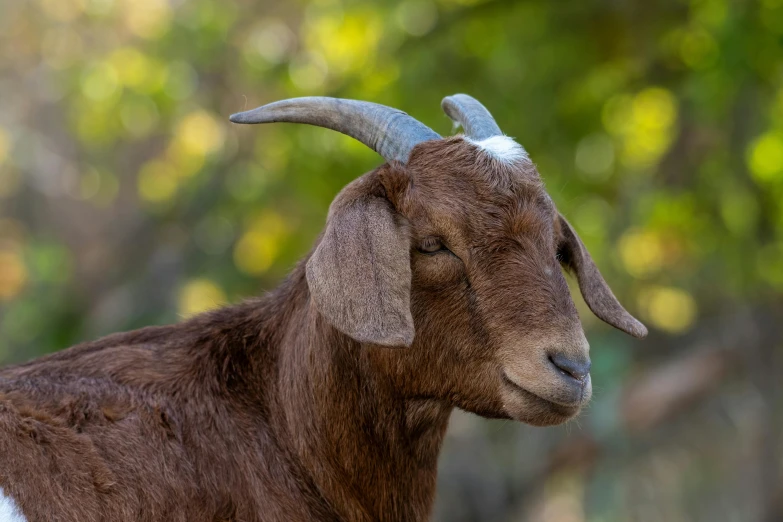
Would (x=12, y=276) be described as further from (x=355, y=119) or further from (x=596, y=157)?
(x=355, y=119)

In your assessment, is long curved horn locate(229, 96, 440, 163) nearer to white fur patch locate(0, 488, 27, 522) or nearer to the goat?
the goat

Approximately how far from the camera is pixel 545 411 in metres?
3.62

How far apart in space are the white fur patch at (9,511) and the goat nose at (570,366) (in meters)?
1.79

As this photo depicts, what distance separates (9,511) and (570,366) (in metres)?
1.87

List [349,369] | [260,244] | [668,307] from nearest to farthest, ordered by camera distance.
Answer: [349,369]
[260,244]
[668,307]

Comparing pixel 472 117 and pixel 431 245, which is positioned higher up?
pixel 472 117

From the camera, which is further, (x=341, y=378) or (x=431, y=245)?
(x=341, y=378)

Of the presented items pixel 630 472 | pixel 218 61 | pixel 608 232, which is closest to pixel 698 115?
pixel 608 232

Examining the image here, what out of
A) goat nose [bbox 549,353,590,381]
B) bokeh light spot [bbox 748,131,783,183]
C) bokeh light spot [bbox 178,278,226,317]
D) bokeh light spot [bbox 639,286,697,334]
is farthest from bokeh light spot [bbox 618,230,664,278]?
goat nose [bbox 549,353,590,381]

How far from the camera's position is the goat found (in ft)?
11.6

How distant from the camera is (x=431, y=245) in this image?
149 inches

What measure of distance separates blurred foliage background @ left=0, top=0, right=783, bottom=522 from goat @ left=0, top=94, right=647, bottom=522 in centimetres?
552

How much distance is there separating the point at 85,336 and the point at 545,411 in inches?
339

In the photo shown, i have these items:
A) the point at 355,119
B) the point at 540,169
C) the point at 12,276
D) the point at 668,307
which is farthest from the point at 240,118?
the point at 12,276
